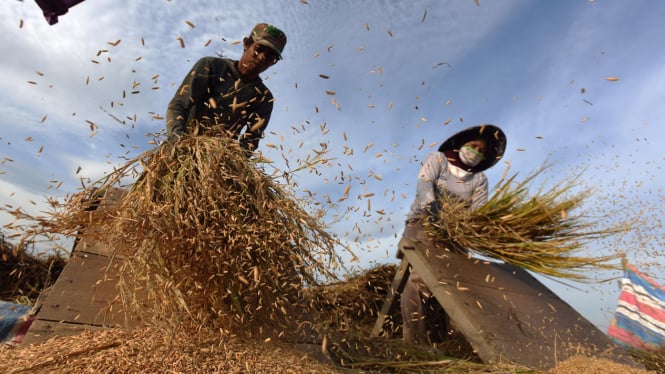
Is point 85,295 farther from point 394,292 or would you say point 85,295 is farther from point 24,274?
point 24,274

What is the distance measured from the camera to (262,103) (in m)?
2.80

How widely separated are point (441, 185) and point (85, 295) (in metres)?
3.19

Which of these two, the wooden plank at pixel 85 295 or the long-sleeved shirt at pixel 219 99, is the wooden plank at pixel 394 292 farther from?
the wooden plank at pixel 85 295

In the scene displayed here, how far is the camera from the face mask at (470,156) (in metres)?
3.93

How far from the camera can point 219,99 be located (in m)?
2.54

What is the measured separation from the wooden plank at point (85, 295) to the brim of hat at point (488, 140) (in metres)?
3.62

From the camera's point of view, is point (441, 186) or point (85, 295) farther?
point (441, 186)

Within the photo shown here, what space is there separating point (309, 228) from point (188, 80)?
56.1 inches

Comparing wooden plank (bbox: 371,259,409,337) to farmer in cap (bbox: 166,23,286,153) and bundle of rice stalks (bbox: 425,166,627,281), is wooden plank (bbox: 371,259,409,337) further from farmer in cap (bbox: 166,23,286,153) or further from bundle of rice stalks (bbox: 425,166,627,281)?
farmer in cap (bbox: 166,23,286,153)

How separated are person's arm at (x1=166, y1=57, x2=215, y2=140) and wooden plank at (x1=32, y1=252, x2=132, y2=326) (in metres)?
0.79

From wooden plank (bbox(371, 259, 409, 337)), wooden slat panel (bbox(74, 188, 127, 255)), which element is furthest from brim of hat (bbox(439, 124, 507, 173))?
wooden slat panel (bbox(74, 188, 127, 255))

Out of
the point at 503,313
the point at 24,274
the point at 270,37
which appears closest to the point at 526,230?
the point at 503,313

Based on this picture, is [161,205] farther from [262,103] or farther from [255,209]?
[262,103]

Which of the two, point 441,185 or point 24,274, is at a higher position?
point 441,185
